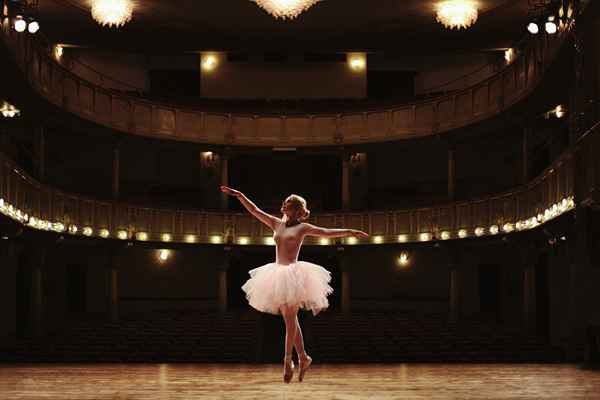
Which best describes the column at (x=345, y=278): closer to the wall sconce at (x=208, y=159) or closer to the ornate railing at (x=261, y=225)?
the ornate railing at (x=261, y=225)

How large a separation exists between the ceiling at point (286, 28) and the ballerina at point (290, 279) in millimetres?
17184

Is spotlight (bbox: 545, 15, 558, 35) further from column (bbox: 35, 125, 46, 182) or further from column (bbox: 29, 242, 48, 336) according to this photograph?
column (bbox: 29, 242, 48, 336)

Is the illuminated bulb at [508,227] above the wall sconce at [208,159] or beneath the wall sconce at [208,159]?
beneath

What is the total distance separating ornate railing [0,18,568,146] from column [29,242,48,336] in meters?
4.11

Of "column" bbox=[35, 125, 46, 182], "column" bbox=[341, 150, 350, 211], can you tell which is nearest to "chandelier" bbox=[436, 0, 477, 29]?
"column" bbox=[341, 150, 350, 211]

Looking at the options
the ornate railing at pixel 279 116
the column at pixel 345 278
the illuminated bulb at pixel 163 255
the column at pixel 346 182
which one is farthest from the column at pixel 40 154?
the column at pixel 346 182

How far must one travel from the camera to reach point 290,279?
8.31 metres

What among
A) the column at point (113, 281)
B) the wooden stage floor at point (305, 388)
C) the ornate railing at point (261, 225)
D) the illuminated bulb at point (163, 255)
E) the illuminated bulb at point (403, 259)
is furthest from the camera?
the illuminated bulb at point (403, 259)

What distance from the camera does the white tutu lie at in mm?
8273

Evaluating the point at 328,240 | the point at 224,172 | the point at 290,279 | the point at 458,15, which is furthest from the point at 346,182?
the point at 290,279

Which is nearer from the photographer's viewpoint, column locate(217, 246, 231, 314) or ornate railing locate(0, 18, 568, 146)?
ornate railing locate(0, 18, 568, 146)

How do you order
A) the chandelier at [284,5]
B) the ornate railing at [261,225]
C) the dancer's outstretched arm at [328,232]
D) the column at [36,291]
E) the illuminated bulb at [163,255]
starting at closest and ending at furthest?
1. the dancer's outstretched arm at [328,232]
2. the chandelier at [284,5]
3. the ornate railing at [261,225]
4. the column at [36,291]
5. the illuminated bulb at [163,255]

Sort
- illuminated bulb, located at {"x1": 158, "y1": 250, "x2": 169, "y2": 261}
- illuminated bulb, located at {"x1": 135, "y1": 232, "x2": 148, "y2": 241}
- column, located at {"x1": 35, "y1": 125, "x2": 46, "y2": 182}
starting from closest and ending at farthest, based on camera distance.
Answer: column, located at {"x1": 35, "y1": 125, "x2": 46, "y2": 182} < illuminated bulb, located at {"x1": 135, "y1": 232, "x2": 148, "y2": 241} < illuminated bulb, located at {"x1": 158, "y1": 250, "x2": 169, "y2": 261}

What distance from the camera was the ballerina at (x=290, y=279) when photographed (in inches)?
326
